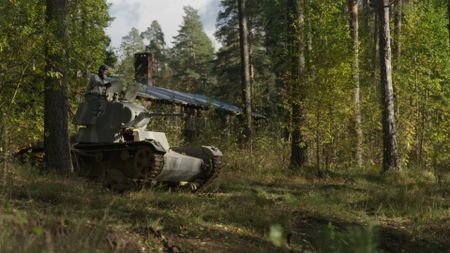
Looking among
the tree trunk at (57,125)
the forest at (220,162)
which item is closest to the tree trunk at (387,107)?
the forest at (220,162)

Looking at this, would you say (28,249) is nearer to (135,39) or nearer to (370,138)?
(370,138)

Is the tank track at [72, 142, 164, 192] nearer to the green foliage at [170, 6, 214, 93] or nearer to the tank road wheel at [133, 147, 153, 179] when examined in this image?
the tank road wheel at [133, 147, 153, 179]

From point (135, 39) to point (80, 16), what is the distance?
59.7 m

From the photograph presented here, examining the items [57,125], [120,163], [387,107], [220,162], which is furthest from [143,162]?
[387,107]

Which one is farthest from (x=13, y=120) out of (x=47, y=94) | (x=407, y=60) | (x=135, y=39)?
(x=135, y=39)

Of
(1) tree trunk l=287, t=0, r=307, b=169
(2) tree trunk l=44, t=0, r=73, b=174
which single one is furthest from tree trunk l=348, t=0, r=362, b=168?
(2) tree trunk l=44, t=0, r=73, b=174

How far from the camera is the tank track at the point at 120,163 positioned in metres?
11.3

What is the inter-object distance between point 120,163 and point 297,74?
20.4ft

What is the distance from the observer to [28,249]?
4.32 m

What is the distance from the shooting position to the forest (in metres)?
6.96

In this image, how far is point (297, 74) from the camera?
16.2 meters

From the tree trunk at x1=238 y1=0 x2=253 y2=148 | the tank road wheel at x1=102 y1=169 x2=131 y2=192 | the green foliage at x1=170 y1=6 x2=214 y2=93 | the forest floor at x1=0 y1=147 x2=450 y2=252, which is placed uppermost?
the green foliage at x1=170 y1=6 x2=214 y2=93

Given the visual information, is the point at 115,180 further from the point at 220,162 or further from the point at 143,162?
the point at 220,162

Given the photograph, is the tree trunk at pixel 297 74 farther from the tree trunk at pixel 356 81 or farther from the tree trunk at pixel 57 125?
the tree trunk at pixel 57 125
